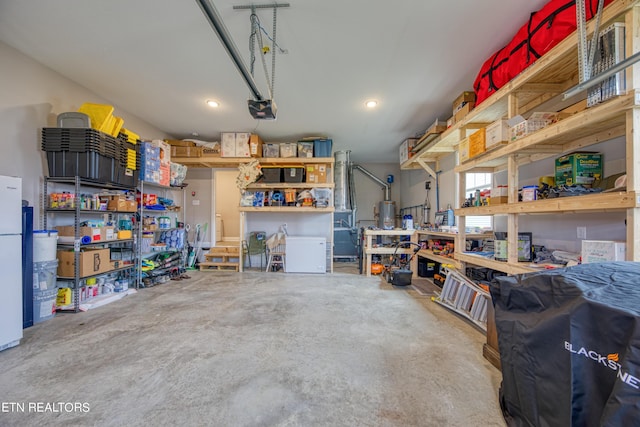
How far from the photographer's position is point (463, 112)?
312 cm

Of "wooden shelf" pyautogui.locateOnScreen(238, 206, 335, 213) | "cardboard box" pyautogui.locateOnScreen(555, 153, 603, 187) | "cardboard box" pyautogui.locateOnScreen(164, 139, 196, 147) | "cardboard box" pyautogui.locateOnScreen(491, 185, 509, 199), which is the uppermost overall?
→ "cardboard box" pyautogui.locateOnScreen(164, 139, 196, 147)

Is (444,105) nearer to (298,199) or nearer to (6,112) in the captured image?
(298,199)

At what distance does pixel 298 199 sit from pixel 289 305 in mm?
2520

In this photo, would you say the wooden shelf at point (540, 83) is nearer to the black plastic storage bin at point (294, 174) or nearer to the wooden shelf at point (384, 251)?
the wooden shelf at point (384, 251)

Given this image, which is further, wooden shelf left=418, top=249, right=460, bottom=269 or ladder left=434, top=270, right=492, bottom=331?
wooden shelf left=418, top=249, right=460, bottom=269

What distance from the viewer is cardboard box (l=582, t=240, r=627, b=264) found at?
1557 millimetres

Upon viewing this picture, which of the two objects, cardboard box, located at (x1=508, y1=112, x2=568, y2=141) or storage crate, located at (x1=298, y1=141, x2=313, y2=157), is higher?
storage crate, located at (x1=298, y1=141, x2=313, y2=157)

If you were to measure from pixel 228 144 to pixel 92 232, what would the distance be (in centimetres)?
278

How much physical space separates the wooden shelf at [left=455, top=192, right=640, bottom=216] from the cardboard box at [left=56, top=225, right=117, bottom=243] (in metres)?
4.98

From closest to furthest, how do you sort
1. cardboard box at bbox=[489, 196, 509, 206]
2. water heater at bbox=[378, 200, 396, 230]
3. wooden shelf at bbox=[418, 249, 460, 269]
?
cardboard box at bbox=[489, 196, 509, 206] → wooden shelf at bbox=[418, 249, 460, 269] → water heater at bbox=[378, 200, 396, 230]

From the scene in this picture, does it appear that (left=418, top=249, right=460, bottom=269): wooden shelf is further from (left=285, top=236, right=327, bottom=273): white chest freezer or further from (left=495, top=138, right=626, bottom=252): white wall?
(left=285, top=236, right=327, bottom=273): white chest freezer

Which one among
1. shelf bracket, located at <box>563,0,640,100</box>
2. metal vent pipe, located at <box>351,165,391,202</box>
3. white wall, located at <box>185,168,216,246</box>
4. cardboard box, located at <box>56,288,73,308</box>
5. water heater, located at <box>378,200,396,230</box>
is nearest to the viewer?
shelf bracket, located at <box>563,0,640,100</box>

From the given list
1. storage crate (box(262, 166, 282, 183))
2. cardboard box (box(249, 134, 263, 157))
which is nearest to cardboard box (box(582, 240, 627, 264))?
storage crate (box(262, 166, 282, 183))

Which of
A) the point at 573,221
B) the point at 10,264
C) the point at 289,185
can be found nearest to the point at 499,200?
the point at 573,221
